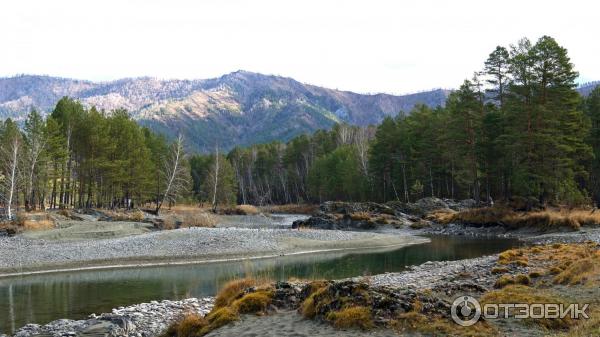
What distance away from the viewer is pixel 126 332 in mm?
14633

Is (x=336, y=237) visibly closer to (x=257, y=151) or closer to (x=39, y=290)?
(x=39, y=290)

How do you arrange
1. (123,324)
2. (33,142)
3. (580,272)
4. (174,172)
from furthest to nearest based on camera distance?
(174,172) < (33,142) < (580,272) < (123,324)

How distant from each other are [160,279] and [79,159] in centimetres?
4931

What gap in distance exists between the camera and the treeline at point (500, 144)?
5012cm

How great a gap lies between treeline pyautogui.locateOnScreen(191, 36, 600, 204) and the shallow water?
52.0ft

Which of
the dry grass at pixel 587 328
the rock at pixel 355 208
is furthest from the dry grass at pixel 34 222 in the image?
the dry grass at pixel 587 328

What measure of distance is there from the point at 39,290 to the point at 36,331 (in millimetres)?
9600

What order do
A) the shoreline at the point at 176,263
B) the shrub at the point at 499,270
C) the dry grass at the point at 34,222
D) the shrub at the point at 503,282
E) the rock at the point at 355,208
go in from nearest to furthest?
1. the shrub at the point at 503,282
2. the shrub at the point at 499,270
3. the shoreline at the point at 176,263
4. the dry grass at the point at 34,222
5. the rock at the point at 355,208

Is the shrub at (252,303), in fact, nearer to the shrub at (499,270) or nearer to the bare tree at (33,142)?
the shrub at (499,270)

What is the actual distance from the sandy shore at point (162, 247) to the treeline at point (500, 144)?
17.5 meters

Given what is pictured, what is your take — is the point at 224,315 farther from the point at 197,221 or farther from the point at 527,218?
the point at 197,221

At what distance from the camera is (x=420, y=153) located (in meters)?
81.4

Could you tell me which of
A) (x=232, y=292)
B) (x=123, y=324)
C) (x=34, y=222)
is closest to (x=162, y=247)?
(x=34, y=222)

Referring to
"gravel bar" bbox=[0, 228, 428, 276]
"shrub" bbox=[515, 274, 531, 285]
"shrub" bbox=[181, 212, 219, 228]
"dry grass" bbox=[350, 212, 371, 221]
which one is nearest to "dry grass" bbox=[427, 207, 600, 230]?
"dry grass" bbox=[350, 212, 371, 221]
